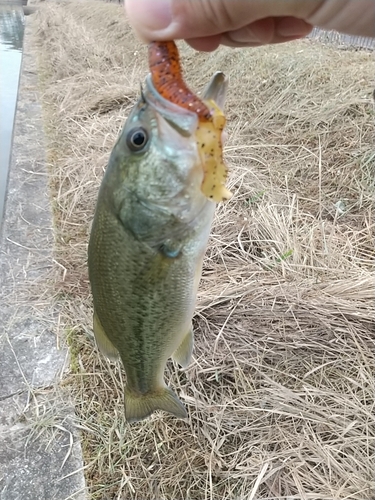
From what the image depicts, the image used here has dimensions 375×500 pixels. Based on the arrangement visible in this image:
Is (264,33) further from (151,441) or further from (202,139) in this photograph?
(151,441)

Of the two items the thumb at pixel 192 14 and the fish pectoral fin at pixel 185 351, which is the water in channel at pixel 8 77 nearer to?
the fish pectoral fin at pixel 185 351

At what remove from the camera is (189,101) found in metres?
1.16

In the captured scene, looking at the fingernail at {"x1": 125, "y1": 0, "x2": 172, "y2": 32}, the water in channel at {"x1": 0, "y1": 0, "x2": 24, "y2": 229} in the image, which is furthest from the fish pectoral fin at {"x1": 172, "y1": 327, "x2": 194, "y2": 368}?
the water in channel at {"x1": 0, "y1": 0, "x2": 24, "y2": 229}

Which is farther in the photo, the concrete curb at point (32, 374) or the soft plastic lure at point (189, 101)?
the concrete curb at point (32, 374)

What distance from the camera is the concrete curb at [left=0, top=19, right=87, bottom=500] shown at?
244 centimetres

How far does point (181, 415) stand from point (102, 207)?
0.90m

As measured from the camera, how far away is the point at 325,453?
7.45 feet

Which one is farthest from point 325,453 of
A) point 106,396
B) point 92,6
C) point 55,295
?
point 92,6

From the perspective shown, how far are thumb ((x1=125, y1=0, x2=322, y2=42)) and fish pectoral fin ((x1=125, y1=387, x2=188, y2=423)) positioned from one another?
1198 millimetres

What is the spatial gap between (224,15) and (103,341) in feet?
3.59

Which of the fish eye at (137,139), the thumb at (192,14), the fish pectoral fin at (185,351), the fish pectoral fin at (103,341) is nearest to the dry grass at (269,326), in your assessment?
the fish pectoral fin at (185,351)

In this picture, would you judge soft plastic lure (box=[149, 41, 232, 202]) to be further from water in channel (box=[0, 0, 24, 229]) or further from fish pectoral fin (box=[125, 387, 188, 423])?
water in channel (box=[0, 0, 24, 229])

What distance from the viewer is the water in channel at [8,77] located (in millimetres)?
6844

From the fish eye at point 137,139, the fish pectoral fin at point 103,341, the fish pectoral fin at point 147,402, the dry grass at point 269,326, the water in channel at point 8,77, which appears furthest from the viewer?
the water in channel at point 8,77
